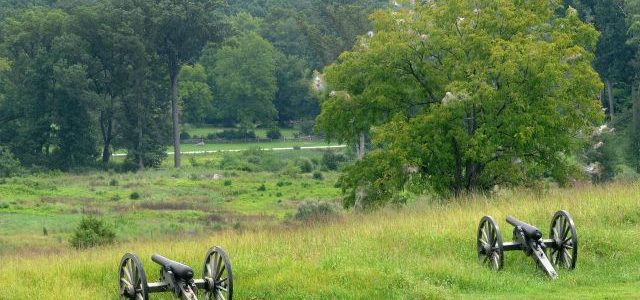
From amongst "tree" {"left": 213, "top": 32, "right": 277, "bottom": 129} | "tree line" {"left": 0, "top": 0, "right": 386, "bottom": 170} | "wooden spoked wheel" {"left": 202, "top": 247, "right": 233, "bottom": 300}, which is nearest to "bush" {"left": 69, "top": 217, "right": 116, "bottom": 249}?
"wooden spoked wheel" {"left": 202, "top": 247, "right": 233, "bottom": 300}

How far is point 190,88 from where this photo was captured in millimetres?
103500

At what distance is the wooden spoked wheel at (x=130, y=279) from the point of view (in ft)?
47.1

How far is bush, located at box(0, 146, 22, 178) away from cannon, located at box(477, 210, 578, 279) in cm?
6061

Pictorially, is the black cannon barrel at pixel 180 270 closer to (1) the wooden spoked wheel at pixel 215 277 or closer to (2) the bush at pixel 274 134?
(1) the wooden spoked wheel at pixel 215 277

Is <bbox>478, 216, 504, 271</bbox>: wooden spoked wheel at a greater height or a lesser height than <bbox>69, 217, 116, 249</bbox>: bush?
greater

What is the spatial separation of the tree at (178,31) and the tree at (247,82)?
711 inches

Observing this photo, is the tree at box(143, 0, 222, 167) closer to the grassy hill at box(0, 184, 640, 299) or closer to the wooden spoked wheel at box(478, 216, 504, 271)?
the grassy hill at box(0, 184, 640, 299)

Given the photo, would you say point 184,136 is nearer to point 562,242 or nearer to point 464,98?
point 464,98

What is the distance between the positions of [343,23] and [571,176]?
181 ft

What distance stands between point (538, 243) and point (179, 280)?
219 inches

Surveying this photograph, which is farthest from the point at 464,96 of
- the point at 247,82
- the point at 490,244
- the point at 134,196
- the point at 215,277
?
the point at 247,82

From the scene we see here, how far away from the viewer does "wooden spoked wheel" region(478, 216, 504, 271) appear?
630 inches

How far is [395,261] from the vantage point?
649 inches

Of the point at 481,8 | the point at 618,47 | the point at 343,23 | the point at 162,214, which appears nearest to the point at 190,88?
the point at 343,23
